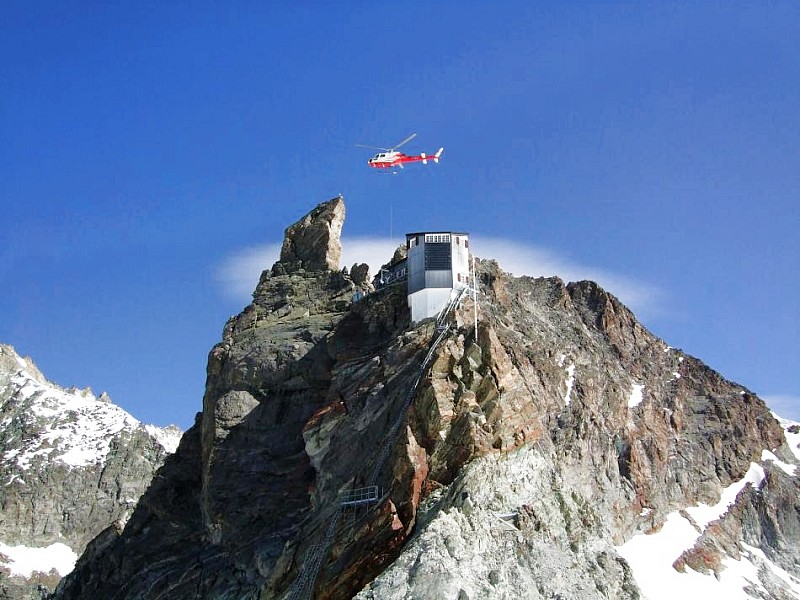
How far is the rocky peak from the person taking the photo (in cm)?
12219

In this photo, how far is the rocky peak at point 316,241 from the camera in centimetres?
12219

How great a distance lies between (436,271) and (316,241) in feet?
82.8

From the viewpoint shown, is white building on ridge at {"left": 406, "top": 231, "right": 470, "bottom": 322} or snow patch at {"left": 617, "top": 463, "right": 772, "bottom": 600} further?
snow patch at {"left": 617, "top": 463, "right": 772, "bottom": 600}

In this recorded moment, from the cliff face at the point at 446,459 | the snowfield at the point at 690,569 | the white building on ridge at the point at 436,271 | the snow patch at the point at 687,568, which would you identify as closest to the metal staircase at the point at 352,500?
the cliff face at the point at 446,459

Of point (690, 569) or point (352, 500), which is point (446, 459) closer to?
point (352, 500)

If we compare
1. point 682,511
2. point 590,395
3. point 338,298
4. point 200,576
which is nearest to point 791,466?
point 682,511

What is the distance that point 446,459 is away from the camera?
83.8m

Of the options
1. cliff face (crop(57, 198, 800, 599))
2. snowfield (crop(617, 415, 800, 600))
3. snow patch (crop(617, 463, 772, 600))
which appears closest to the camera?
cliff face (crop(57, 198, 800, 599))

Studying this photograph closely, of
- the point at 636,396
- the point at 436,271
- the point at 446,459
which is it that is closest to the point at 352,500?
the point at 446,459

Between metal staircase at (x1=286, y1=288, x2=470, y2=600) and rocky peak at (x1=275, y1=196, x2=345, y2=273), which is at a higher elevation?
rocky peak at (x1=275, y1=196, x2=345, y2=273)

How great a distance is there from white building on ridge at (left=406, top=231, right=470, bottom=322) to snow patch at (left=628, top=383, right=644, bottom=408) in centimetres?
3489

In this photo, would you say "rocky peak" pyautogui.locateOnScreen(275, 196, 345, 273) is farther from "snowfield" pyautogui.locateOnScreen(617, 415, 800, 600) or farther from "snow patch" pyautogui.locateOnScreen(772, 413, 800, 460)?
"snow patch" pyautogui.locateOnScreen(772, 413, 800, 460)

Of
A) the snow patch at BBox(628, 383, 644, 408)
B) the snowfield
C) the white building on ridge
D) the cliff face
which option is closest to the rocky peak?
the cliff face

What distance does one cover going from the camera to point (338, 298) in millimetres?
117000
